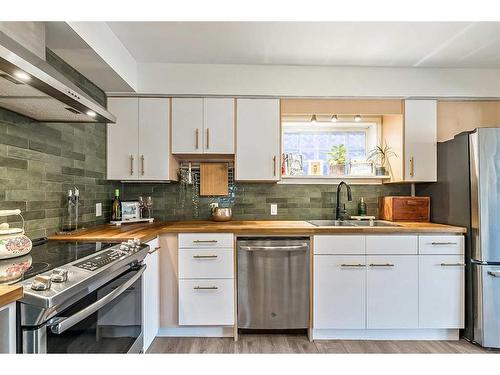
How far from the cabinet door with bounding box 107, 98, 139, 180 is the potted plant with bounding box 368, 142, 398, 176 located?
2230 mm

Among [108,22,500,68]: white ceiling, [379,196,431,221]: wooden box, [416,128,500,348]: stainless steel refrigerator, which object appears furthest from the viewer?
[379,196,431,221]: wooden box

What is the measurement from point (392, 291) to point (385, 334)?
0.36m

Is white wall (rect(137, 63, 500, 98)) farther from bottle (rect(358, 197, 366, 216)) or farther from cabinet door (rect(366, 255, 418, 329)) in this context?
cabinet door (rect(366, 255, 418, 329))

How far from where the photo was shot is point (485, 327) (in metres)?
2.14

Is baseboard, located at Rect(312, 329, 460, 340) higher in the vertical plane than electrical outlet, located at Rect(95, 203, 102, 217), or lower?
lower

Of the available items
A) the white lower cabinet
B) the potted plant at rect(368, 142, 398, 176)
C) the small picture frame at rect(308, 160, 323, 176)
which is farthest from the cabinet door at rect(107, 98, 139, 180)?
the potted plant at rect(368, 142, 398, 176)

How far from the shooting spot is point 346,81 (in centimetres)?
260

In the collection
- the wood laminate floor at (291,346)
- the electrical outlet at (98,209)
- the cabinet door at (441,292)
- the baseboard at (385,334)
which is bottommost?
the wood laminate floor at (291,346)

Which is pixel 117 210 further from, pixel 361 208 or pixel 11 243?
pixel 361 208

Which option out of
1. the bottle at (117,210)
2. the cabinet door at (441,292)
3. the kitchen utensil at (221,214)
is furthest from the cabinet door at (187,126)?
the cabinet door at (441,292)

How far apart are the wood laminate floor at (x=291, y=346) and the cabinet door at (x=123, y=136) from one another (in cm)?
140

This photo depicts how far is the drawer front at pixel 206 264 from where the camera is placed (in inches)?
89.1

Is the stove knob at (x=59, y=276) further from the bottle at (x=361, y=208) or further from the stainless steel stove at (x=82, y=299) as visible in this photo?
the bottle at (x=361, y=208)

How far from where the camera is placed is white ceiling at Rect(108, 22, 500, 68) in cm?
197
